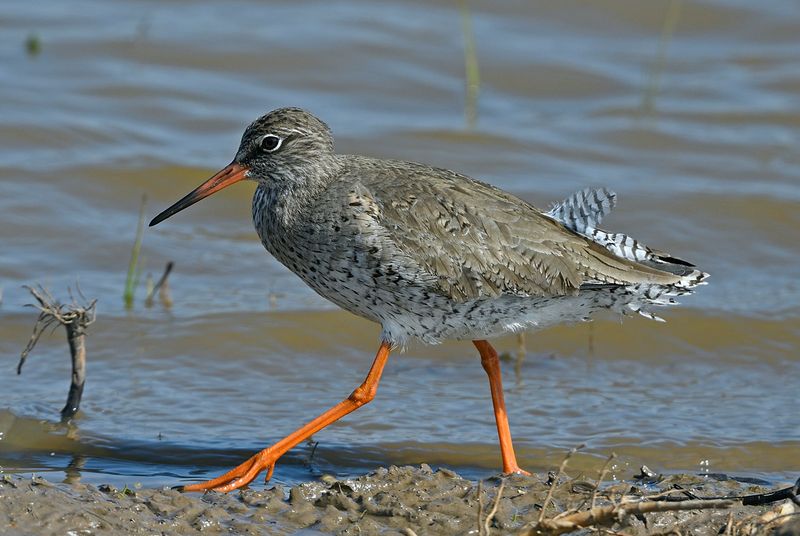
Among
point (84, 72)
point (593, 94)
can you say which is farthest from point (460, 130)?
point (84, 72)

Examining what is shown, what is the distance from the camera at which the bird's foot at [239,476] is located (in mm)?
6734

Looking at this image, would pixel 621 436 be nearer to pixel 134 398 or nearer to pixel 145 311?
pixel 134 398

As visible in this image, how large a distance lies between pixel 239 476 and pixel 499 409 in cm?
167

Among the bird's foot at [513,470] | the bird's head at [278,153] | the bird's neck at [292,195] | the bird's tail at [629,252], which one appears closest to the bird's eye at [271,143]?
the bird's head at [278,153]

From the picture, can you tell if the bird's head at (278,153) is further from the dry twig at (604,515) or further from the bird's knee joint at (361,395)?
the dry twig at (604,515)

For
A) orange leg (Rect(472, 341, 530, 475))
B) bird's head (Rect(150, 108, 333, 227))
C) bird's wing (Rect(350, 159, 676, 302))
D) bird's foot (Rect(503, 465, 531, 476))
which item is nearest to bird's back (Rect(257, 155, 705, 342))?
bird's wing (Rect(350, 159, 676, 302))

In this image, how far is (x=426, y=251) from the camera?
707 centimetres

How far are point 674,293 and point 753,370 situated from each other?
7.58 ft

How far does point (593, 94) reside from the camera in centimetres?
1480

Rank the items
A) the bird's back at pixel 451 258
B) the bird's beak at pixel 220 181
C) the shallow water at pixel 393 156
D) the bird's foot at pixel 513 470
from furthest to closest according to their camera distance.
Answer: the shallow water at pixel 393 156
the bird's beak at pixel 220 181
the bird's foot at pixel 513 470
the bird's back at pixel 451 258

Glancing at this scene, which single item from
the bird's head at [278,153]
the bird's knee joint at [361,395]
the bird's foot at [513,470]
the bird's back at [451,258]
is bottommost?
the bird's foot at [513,470]

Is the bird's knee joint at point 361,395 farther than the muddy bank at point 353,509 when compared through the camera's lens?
Yes

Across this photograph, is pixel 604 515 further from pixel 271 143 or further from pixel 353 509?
pixel 271 143

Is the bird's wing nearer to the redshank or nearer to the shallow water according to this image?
the redshank
